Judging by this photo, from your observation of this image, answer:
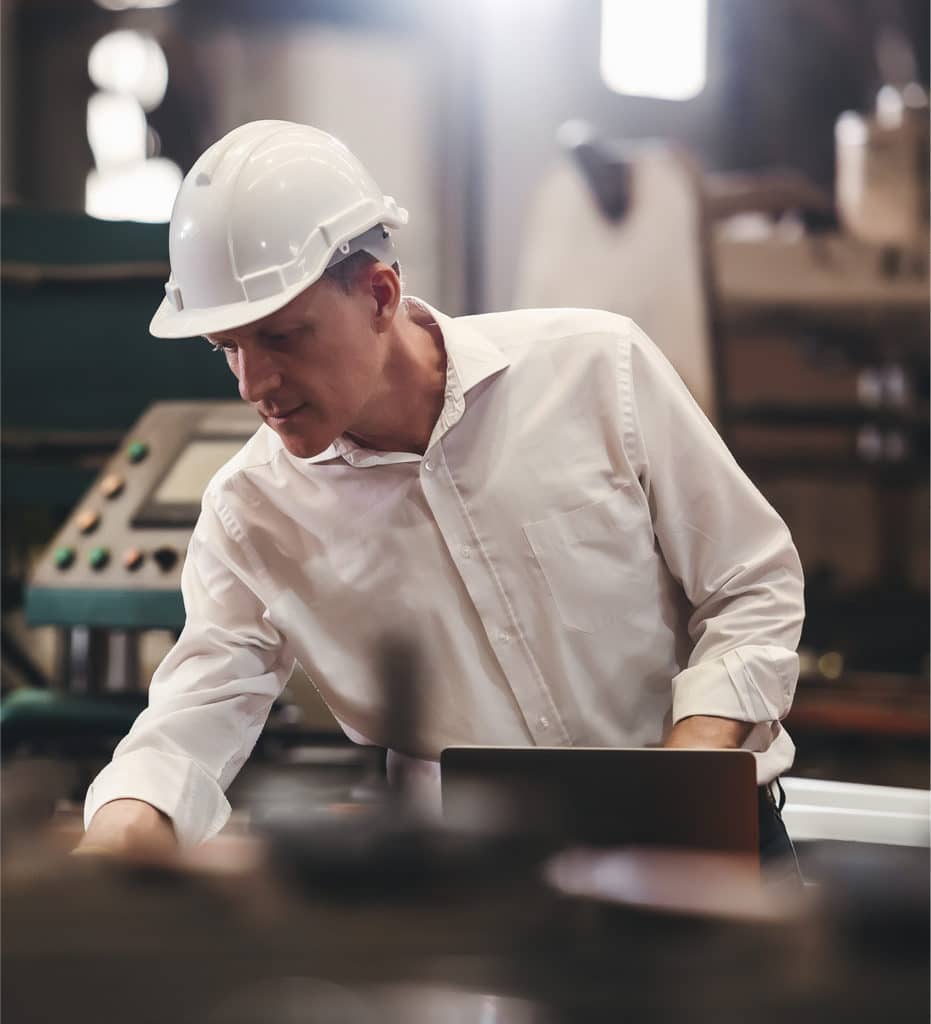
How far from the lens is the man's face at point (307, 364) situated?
4.66 feet

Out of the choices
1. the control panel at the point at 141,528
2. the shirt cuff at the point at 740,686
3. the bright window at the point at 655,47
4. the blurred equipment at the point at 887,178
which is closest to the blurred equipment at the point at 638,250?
the blurred equipment at the point at 887,178

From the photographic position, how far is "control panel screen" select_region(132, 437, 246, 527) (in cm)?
252

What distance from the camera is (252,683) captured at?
1646mm

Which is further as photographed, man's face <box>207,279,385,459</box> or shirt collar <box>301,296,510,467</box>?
shirt collar <box>301,296,510,467</box>

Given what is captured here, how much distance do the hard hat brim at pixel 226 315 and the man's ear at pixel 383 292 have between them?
0.10 m

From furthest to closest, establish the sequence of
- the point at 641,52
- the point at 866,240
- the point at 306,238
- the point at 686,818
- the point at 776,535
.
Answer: the point at 641,52
the point at 866,240
the point at 776,535
the point at 306,238
the point at 686,818

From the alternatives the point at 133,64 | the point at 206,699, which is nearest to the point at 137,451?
the point at 206,699

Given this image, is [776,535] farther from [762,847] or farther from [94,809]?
[94,809]

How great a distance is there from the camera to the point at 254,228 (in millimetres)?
1435

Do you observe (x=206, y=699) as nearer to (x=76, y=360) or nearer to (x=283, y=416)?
(x=283, y=416)

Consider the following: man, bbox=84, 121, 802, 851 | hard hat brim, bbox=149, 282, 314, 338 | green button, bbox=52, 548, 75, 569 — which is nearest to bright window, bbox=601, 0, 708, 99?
green button, bbox=52, 548, 75, 569

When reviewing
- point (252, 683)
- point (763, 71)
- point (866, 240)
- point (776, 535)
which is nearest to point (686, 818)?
point (776, 535)

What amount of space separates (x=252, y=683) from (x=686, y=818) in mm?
800

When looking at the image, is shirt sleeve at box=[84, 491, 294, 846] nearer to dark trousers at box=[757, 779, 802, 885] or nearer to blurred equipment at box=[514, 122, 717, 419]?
dark trousers at box=[757, 779, 802, 885]
